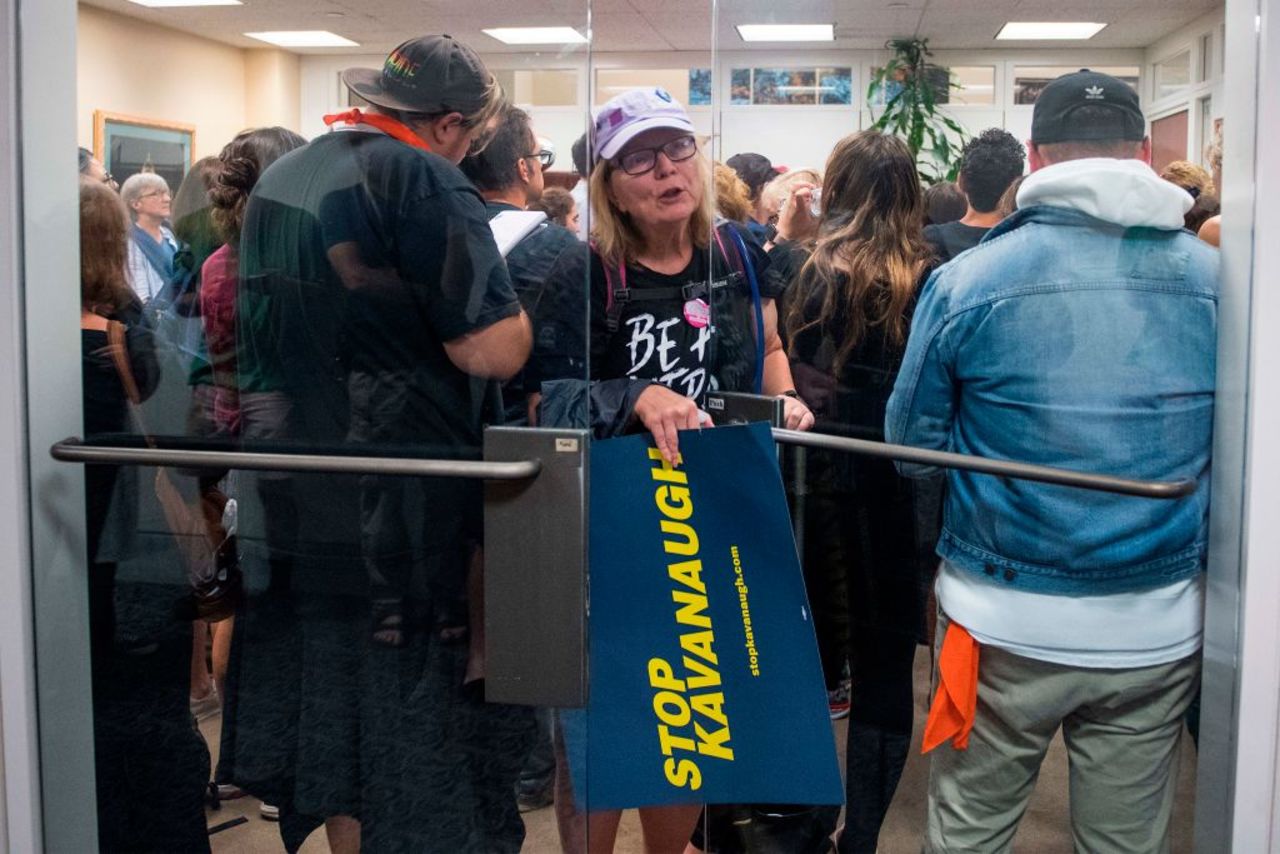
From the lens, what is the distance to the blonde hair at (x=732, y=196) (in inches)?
78.7

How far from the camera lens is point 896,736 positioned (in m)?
2.06

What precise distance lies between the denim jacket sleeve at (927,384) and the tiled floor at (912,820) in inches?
13.5

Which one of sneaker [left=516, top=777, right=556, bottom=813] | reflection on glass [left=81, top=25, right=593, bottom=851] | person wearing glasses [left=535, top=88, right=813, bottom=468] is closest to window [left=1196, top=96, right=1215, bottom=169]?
person wearing glasses [left=535, top=88, right=813, bottom=468]

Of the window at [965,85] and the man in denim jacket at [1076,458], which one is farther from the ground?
the window at [965,85]

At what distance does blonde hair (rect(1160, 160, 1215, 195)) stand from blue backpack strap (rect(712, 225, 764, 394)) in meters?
0.60

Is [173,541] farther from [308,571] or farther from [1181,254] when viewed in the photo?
[1181,254]

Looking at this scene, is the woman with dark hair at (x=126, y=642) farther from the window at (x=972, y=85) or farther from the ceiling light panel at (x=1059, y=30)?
the ceiling light panel at (x=1059, y=30)

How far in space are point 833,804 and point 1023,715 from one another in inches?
13.4

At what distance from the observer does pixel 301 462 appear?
185 centimetres

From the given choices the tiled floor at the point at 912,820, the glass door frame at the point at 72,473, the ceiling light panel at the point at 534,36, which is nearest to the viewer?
the glass door frame at the point at 72,473

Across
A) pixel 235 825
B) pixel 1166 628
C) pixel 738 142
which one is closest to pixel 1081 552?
pixel 1166 628

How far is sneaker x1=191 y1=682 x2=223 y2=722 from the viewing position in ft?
6.76

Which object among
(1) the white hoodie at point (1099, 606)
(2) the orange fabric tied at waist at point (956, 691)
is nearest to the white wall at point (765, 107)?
(1) the white hoodie at point (1099, 606)

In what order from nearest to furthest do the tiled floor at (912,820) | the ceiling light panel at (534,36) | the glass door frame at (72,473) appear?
the glass door frame at (72,473), the ceiling light panel at (534,36), the tiled floor at (912,820)
